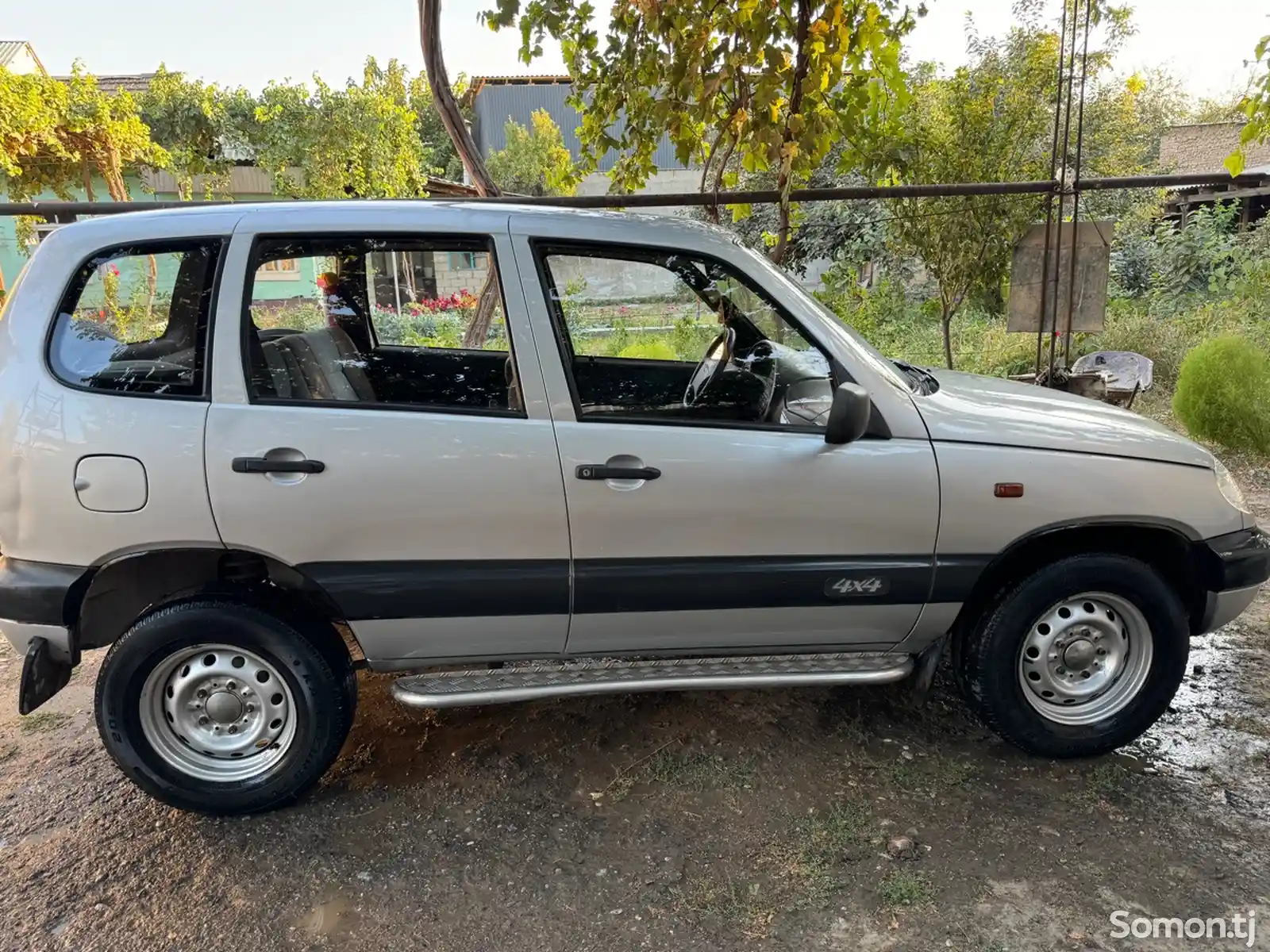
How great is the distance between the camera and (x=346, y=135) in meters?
14.9

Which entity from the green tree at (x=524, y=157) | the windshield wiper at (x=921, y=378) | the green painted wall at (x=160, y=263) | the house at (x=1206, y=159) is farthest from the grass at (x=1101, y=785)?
the green tree at (x=524, y=157)

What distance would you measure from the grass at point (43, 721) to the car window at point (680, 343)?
281 centimetres

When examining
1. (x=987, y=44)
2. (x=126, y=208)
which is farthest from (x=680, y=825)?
(x=987, y=44)

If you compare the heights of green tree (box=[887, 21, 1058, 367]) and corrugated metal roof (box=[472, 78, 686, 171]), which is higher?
corrugated metal roof (box=[472, 78, 686, 171])

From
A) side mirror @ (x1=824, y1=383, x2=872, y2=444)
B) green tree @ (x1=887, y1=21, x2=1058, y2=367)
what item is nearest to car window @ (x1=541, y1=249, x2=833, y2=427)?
side mirror @ (x1=824, y1=383, x2=872, y2=444)

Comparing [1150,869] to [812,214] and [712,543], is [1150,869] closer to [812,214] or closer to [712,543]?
[712,543]

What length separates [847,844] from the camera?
2668 millimetres

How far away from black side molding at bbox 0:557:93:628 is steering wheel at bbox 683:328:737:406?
2.13 meters

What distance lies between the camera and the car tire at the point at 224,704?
273 cm

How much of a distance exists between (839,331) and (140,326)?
241cm

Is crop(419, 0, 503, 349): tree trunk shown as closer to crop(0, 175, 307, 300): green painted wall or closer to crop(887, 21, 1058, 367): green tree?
crop(0, 175, 307, 300): green painted wall

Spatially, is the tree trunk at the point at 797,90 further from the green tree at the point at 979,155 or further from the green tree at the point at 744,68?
the green tree at the point at 979,155

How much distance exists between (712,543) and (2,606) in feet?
7.78

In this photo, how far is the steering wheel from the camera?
3.00 m
